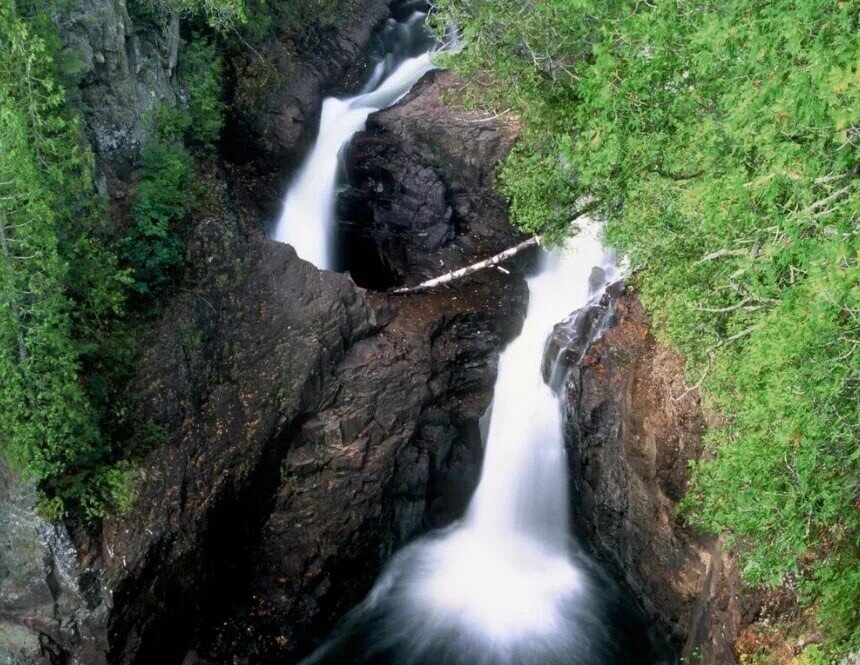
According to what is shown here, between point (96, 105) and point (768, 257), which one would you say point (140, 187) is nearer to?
point (96, 105)

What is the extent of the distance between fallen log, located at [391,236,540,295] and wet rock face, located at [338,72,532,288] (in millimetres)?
155

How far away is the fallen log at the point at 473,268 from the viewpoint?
623 inches

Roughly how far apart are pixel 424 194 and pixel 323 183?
2584mm

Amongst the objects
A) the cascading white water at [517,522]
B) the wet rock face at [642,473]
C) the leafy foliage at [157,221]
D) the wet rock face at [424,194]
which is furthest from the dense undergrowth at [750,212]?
the leafy foliage at [157,221]

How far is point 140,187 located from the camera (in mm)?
11711

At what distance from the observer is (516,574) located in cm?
1334

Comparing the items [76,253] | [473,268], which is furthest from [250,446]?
[473,268]

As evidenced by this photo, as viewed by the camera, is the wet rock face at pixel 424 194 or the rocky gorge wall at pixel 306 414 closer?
the rocky gorge wall at pixel 306 414

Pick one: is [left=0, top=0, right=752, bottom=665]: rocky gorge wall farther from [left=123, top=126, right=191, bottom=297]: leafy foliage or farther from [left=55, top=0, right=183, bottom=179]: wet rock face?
[left=123, top=126, right=191, bottom=297]: leafy foliage

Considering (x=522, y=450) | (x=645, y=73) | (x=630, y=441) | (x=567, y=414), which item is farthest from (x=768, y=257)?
(x=522, y=450)

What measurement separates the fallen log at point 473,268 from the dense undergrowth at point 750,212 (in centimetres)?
589

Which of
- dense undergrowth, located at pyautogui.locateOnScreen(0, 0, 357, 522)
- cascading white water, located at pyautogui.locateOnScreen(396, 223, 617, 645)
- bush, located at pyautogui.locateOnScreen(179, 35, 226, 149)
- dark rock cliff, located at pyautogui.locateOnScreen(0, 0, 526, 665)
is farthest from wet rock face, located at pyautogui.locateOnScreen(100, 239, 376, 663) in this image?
cascading white water, located at pyautogui.locateOnScreen(396, 223, 617, 645)

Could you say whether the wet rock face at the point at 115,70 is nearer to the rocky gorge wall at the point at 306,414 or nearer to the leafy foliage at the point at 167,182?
the rocky gorge wall at the point at 306,414

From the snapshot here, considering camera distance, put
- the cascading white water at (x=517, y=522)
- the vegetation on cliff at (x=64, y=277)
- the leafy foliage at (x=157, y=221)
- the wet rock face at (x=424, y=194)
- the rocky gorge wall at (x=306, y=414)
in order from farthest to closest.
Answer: the wet rock face at (x=424, y=194) < the cascading white water at (x=517, y=522) < the leafy foliage at (x=157, y=221) < the rocky gorge wall at (x=306, y=414) < the vegetation on cliff at (x=64, y=277)
